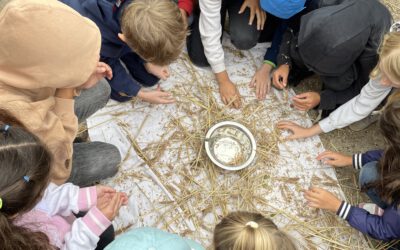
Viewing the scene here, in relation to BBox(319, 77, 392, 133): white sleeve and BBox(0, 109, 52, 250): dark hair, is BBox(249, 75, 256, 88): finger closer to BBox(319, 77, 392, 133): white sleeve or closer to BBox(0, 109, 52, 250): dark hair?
BBox(319, 77, 392, 133): white sleeve

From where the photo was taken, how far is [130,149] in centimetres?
193

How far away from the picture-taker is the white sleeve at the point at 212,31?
Result: 1920 mm

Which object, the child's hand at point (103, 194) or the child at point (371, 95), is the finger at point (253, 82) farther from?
the child's hand at point (103, 194)

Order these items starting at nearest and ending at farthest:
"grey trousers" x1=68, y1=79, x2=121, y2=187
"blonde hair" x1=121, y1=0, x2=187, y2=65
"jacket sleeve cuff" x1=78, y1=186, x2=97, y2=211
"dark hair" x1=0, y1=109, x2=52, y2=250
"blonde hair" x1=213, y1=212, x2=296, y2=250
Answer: "dark hair" x1=0, y1=109, x2=52, y2=250, "blonde hair" x1=213, y1=212, x2=296, y2=250, "jacket sleeve cuff" x1=78, y1=186, x2=97, y2=211, "blonde hair" x1=121, y1=0, x2=187, y2=65, "grey trousers" x1=68, y1=79, x2=121, y2=187

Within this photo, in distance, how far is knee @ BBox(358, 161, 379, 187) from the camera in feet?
5.95

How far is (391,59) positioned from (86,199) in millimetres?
1283

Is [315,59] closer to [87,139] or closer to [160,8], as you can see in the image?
[160,8]

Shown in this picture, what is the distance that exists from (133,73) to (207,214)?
83 cm

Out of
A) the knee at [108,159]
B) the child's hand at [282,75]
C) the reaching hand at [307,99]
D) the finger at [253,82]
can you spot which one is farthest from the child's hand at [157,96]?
the reaching hand at [307,99]

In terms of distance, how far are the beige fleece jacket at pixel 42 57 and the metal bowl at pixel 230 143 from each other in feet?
2.51

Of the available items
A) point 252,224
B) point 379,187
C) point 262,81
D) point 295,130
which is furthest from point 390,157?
point 262,81

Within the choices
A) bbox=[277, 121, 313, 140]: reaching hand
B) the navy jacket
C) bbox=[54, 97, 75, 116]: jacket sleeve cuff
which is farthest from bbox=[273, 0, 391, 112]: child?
bbox=[54, 97, 75, 116]: jacket sleeve cuff

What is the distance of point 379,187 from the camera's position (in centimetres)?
157

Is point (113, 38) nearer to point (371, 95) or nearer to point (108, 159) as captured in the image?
point (108, 159)
